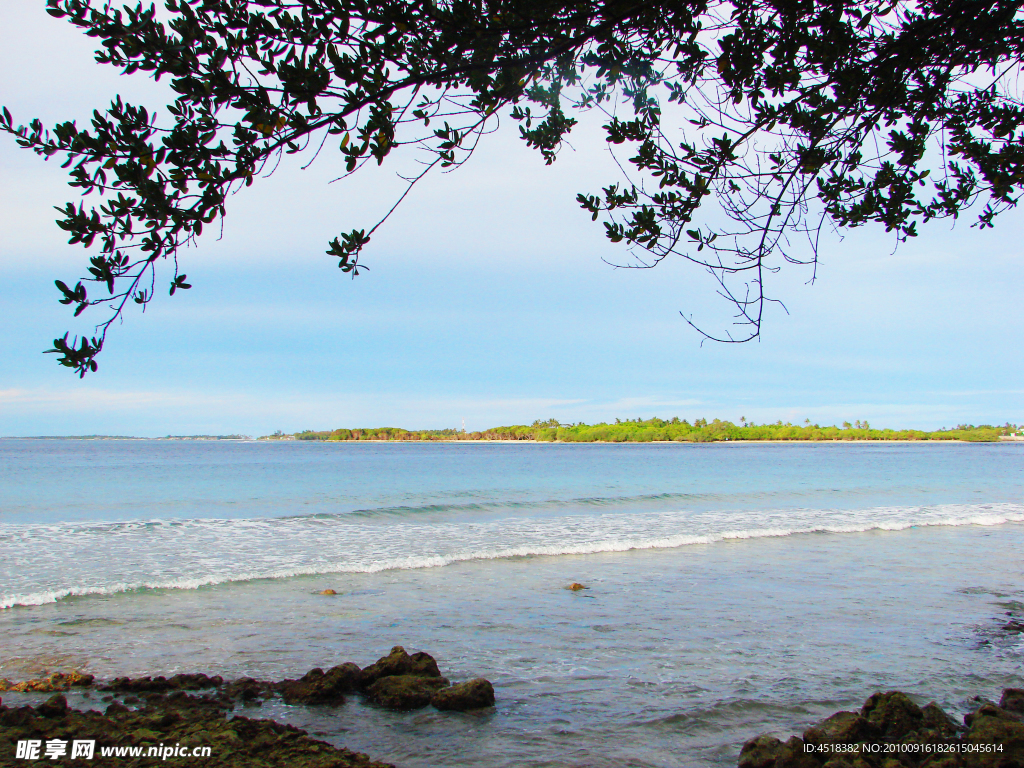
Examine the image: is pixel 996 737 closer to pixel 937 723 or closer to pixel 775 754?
pixel 937 723

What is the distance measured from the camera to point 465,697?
19.5 ft

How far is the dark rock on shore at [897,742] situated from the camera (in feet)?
14.2

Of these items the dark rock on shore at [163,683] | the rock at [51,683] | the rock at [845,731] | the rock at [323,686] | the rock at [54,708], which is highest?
the rock at [845,731]

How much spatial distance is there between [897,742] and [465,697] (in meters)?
3.40

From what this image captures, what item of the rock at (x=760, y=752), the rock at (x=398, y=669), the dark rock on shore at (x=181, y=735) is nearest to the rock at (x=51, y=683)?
the dark rock on shore at (x=181, y=735)

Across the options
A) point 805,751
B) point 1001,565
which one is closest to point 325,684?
point 805,751

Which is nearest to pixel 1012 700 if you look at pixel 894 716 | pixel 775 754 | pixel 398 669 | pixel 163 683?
pixel 894 716

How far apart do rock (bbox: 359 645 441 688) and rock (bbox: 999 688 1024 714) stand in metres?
5.00

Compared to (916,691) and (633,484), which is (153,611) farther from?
(633,484)

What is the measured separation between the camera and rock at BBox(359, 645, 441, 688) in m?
6.44

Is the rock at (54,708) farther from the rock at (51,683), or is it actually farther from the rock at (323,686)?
the rock at (323,686)

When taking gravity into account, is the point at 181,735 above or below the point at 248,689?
above

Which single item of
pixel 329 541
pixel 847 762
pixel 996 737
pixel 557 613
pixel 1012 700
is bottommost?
pixel 329 541

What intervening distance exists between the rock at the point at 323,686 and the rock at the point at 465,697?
34.4 inches
